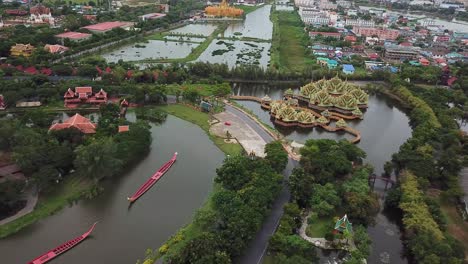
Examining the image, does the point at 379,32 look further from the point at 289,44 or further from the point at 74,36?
the point at 74,36

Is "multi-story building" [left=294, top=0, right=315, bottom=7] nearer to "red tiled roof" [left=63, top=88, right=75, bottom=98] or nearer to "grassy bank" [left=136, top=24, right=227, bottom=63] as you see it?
"grassy bank" [left=136, top=24, right=227, bottom=63]

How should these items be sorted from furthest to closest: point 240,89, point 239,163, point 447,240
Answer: point 240,89, point 239,163, point 447,240

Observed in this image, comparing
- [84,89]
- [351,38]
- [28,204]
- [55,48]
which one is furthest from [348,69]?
[28,204]

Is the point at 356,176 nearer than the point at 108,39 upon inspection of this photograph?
Yes

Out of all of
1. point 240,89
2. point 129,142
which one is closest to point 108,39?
point 240,89

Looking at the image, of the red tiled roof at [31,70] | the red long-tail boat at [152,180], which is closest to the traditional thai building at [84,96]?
the red tiled roof at [31,70]

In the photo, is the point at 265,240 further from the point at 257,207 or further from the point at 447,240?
the point at 447,240
